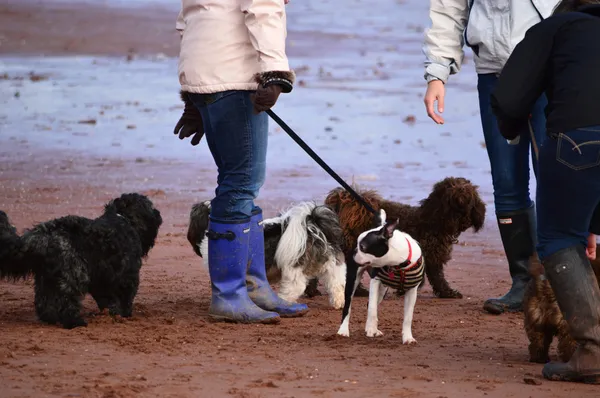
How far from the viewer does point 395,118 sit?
655 inches

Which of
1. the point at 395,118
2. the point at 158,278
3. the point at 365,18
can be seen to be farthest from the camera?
the point at 365,18

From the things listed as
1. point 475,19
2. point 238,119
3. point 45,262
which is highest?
point 475,19

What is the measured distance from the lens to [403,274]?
6.42 meters

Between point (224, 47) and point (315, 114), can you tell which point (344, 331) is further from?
point (315, 114)

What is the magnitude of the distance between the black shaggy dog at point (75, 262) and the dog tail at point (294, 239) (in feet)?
3.36

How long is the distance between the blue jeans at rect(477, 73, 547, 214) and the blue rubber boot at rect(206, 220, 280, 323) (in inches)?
65.8

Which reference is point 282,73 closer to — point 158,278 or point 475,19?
point 475,19

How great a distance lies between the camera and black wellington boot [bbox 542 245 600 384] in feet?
17.9

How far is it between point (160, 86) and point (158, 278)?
11152 millimetres

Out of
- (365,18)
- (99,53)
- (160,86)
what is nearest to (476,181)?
(160,86)

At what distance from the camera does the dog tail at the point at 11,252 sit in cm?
668

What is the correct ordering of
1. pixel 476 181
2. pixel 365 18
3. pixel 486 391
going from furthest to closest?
pixel 365 18, pixel 476 181, pixel 486 391

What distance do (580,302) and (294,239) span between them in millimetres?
2692

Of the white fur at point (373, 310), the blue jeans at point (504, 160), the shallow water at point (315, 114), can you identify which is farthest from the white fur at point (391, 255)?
the shallow water at point (315, 114)
